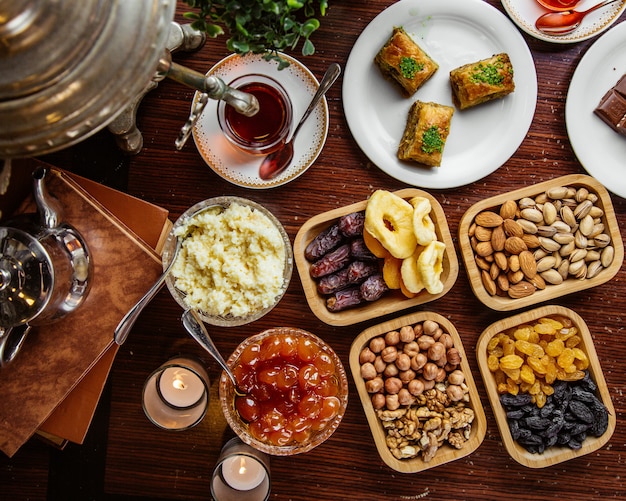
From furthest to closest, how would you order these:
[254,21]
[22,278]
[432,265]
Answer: [432,265] < [22,278] < [254,21]

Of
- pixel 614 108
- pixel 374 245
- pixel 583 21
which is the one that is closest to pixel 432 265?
pixel 374 245

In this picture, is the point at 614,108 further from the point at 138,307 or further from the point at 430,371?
the point at 138,307

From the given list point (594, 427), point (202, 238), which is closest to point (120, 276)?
point (202, 238)

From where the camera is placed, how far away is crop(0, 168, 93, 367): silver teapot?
1359 mm

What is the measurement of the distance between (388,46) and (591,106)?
0.62 m

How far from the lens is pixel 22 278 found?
1.36 metres

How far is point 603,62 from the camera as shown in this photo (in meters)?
1.63

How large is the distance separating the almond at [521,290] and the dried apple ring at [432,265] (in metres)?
0.21

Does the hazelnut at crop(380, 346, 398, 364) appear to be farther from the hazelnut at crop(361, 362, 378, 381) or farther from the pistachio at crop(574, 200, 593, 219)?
the pistachio at crop(574, 200, 593, 219)

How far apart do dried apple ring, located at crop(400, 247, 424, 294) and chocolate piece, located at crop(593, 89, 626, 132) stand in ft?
2.18

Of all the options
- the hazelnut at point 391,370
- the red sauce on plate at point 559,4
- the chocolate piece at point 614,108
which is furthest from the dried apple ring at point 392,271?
the red sauce on plate at point 559,4

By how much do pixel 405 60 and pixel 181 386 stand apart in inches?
42.7

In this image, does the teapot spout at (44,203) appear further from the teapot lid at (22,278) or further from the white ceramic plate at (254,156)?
the white ceramic plate at (254,156)

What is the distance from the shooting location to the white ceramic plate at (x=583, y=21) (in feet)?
5.24
